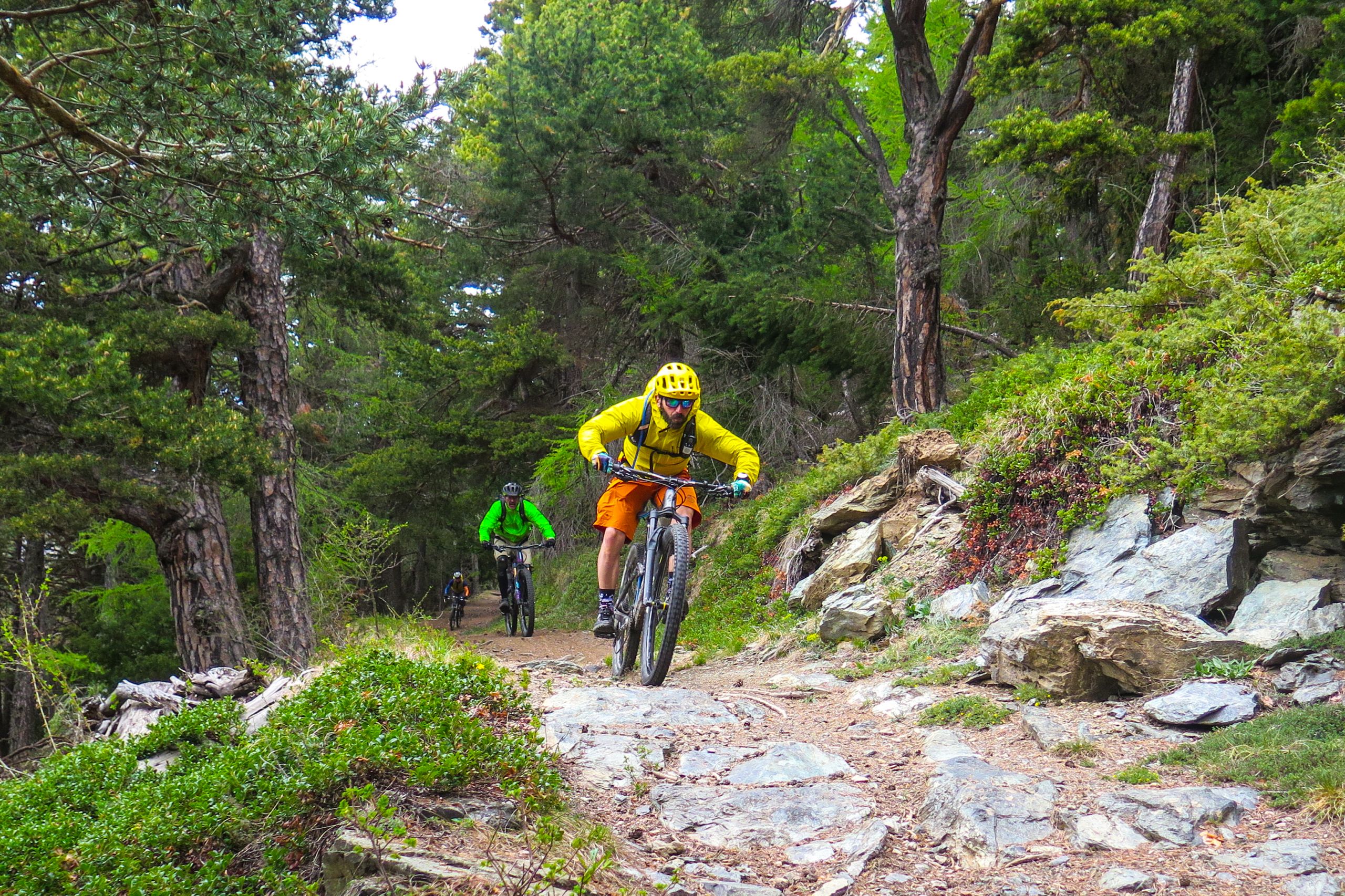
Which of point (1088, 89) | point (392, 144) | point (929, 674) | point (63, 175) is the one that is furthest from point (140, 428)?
point (1088, 89)

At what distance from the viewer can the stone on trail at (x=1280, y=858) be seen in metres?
2.90

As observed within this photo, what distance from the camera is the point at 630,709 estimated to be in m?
5.30

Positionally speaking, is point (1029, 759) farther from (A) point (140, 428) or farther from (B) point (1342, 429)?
(A) point (140, 428)

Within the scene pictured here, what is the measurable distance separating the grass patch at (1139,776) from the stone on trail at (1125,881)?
78 cm

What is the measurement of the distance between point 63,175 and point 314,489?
33.7 ft

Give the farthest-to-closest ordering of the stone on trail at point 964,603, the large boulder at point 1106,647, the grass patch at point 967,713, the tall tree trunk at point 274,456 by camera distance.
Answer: the tall tree trunk at point 274,456
the stone on trail at point 964,603
the grass patch at point 967,713
the large boulder at point 1106,647

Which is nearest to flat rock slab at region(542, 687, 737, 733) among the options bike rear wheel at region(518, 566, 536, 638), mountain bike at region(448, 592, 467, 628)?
bike rear wheel at region(518, 566, 536, 638)

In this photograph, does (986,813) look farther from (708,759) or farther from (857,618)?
(857,618)

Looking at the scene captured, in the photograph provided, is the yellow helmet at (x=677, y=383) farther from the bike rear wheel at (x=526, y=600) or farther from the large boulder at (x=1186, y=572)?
the bike rear wheel at (x=526, y=600)

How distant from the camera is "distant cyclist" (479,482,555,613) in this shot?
1249cm

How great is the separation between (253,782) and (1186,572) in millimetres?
5195

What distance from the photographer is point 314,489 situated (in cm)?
1550

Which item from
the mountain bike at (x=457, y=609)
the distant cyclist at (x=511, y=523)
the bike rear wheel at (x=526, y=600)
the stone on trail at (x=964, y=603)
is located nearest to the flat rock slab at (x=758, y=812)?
the stone on trail at (x=964, y=603)

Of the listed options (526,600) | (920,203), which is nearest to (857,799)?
(920,203)
